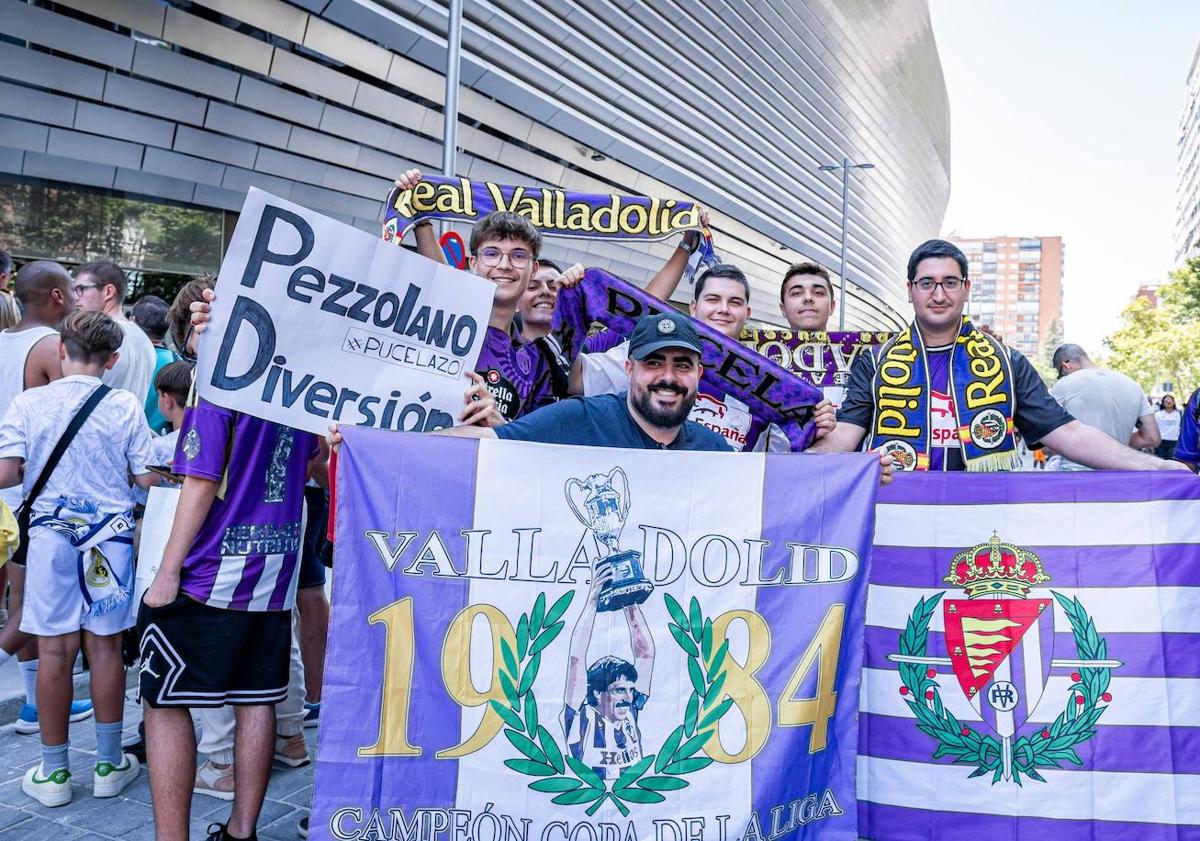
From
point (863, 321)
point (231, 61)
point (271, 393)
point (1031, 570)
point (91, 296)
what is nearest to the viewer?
point (271, 393)

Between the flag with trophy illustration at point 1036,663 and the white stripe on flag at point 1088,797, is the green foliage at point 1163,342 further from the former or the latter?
the white stripe on flag at point 1088,797

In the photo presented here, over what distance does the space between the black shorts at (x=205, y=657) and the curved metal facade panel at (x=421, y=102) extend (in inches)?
445

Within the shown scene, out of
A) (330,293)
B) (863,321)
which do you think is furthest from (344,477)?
(863,321)

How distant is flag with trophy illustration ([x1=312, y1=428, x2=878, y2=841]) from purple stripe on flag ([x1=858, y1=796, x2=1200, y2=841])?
0.61m

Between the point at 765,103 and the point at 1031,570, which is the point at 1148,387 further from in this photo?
the point at 1031,570

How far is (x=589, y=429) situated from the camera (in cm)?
339

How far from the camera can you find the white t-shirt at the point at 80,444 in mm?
4211

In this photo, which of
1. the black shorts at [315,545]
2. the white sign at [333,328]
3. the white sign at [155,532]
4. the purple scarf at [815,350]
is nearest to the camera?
the white sign at [333,328]

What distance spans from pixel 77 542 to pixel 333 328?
1.82m

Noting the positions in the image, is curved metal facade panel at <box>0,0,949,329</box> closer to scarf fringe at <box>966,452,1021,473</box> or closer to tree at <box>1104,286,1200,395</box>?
scarf fringe at <box>966,452,1021,473</box>

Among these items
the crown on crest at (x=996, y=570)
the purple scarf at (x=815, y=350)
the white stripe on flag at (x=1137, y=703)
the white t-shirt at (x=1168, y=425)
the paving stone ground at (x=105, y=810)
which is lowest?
the paving stone ground at (x=105, y=810)

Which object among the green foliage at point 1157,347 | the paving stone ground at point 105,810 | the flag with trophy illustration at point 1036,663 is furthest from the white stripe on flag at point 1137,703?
the green foliage at point 1157,347

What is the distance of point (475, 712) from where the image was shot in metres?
2.93

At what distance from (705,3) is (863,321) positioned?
87.9 feet
